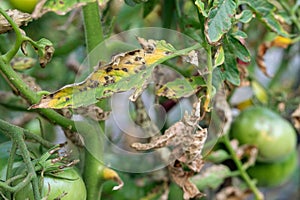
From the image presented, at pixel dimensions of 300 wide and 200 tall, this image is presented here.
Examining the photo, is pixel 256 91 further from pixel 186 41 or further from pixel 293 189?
pixel 293 189

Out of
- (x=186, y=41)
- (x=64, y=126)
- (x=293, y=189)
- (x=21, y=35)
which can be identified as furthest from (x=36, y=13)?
(x=293, y=189)

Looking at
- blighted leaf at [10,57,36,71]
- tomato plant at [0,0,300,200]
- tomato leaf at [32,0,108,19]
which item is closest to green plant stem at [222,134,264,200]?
tomato plant at [0,0,300,200]

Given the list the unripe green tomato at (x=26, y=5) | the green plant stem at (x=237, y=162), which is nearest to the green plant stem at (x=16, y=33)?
the unripe green tomato at (x=26, y=5)

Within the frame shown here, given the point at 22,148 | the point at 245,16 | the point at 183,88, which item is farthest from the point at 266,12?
the point at 22,148

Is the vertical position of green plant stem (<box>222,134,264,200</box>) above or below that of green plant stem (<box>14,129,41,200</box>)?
below

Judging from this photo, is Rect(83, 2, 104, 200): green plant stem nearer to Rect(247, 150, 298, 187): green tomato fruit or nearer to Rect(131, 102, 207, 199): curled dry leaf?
Rect(131, 102, 207, 199): curled dry leaf

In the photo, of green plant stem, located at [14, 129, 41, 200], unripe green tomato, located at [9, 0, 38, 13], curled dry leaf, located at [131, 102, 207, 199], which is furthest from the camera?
unripe green tomato, located at [9, 0, 38, 13]
